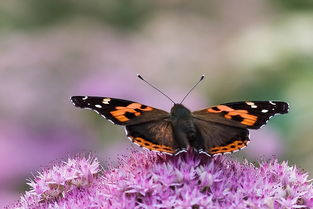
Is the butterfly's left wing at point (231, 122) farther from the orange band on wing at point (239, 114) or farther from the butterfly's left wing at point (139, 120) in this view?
the butterfly's left wing at point (139, 120)

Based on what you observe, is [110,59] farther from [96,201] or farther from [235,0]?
[235,0]

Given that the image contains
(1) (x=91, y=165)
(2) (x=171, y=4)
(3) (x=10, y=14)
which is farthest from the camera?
(2) (x=171, y=4)

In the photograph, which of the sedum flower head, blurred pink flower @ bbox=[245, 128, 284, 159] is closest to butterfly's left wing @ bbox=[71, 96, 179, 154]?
the sedum flower head

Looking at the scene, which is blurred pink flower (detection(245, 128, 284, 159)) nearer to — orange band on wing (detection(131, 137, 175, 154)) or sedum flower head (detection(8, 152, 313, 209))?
sedum flower head (detection(8, 152, 313, 209))

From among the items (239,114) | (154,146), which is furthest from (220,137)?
(154,146)

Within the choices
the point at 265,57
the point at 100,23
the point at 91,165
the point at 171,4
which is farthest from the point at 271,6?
the point at 91,165

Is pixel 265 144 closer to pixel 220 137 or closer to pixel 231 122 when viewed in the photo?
pixel 231 122

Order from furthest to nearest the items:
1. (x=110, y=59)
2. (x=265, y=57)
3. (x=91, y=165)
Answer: (x=110, y=59)
(x=265, y=57)
(x=91, y=165)
